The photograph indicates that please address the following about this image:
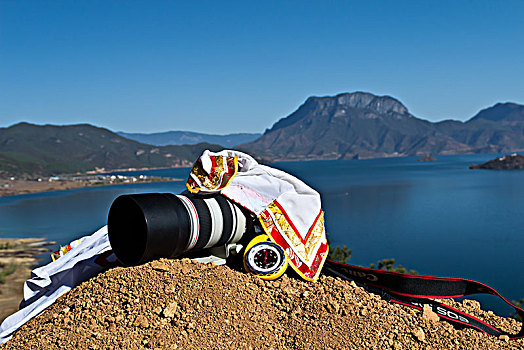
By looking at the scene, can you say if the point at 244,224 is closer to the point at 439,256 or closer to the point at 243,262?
the point at 243,262

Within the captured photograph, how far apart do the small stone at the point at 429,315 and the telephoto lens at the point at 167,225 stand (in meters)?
1.83

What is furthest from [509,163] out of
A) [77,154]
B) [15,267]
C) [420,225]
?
[77,154]

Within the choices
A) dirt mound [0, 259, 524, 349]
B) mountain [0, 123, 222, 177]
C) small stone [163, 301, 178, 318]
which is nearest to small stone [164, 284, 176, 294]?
dirt mound [0, 259, 524, 349]

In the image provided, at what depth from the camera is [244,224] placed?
14.0 feet

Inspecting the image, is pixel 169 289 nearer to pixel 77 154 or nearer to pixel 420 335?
pixel 420 335

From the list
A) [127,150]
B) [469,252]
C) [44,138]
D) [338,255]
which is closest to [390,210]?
[469,252]

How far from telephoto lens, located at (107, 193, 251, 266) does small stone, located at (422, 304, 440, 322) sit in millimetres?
1830

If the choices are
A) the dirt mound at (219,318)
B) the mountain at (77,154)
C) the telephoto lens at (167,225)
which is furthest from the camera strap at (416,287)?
the mountain at (77,154)

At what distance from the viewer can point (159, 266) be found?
3639mm

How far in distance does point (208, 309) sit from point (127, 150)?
202 m

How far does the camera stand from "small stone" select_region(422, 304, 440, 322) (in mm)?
3807

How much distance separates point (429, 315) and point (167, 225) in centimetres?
243

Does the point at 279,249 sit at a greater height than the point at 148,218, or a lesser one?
lesser

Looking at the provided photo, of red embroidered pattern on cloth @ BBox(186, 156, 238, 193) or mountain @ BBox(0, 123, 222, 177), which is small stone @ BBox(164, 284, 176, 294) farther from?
mountain @ BBox(0, 123, 222, 177)
